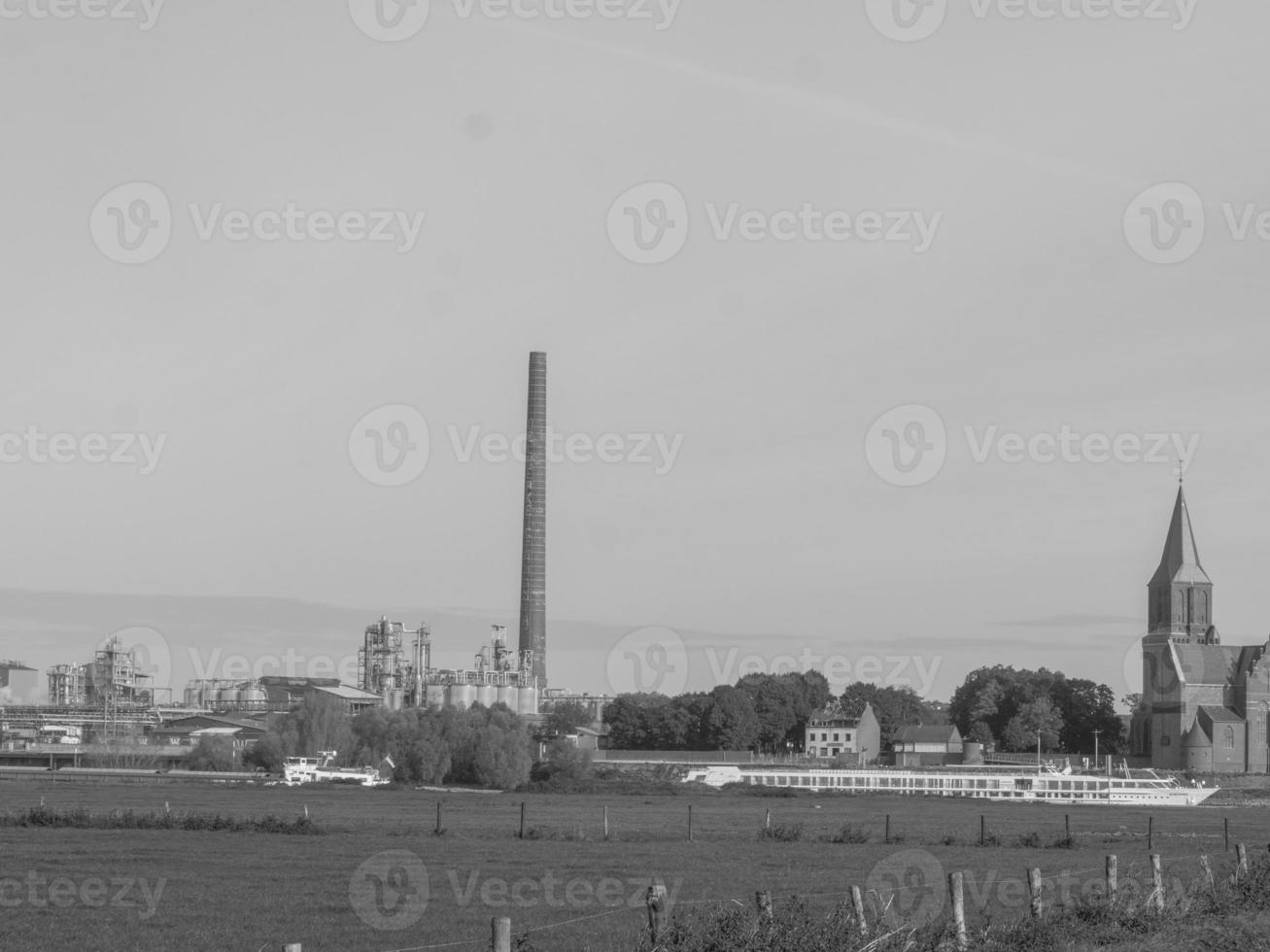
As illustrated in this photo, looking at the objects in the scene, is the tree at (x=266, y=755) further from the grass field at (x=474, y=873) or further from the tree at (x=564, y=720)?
the grass field at (x=474, y=873)

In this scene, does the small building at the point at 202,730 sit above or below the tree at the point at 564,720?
below

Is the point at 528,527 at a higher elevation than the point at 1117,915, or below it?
higher

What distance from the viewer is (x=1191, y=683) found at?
5782 inches

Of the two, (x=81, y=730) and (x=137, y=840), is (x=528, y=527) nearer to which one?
(x=81, y=730)

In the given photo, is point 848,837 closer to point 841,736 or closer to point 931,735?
point 841,736

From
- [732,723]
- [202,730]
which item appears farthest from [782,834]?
[202,730]

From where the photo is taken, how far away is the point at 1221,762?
142 meters

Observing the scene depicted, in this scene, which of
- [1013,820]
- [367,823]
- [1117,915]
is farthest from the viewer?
[1013,820]

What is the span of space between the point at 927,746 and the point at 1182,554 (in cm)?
3160

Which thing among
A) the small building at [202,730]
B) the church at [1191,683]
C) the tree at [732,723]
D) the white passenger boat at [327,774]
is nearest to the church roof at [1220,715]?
the church at [1191,683]

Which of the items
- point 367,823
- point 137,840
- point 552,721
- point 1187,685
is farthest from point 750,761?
point 137,840

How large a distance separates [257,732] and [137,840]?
107716 mm

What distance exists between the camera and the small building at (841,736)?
162125mm

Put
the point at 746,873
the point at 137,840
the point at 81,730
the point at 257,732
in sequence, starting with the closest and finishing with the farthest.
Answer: the point at 746,873
the point at 137,840
the point at 257,732
the point at 81,730
